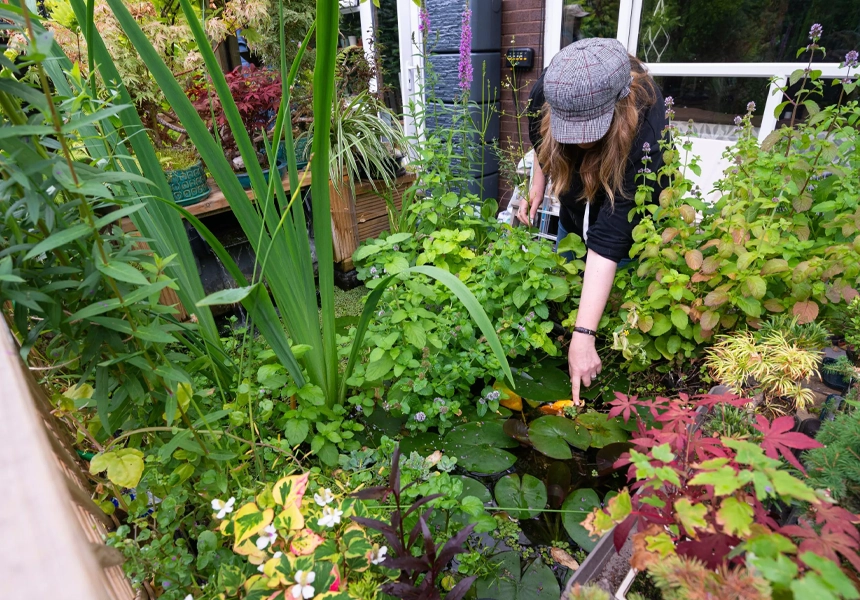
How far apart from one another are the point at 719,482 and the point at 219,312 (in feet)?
8.57

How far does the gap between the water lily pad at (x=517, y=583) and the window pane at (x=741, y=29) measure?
106 inches

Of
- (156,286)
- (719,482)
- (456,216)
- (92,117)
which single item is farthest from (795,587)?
(456,216)

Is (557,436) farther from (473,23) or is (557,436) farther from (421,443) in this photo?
(473,23)

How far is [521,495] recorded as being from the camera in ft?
4.10

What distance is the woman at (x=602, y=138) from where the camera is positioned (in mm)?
1347

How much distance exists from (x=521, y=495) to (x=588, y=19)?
2.84 m

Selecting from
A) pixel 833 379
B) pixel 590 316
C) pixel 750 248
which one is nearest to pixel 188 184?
pixel 590 316

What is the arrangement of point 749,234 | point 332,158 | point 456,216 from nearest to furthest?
point 749,234, point 456,216, point 332,158

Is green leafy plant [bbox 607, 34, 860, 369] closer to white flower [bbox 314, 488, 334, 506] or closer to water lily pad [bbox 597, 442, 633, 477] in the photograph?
water lily pad [bbox 597, 442, 633, 477]

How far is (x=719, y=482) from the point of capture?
0.53 meters

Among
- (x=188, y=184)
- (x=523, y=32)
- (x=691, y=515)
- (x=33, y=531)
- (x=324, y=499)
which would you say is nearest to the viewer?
(x=33, y=531)

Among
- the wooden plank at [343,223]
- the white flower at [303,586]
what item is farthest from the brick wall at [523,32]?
the white flower at [303,586]

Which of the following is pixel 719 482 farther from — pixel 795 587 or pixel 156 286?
pixel 156 286

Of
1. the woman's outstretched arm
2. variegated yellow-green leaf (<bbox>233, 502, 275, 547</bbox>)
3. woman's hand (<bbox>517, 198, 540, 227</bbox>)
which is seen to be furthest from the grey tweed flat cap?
variegated yellow-green leaf (<bbox>233, 502, 275, 547</bbox>)
